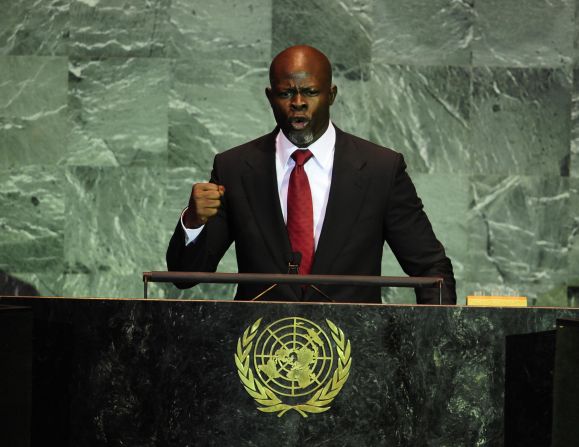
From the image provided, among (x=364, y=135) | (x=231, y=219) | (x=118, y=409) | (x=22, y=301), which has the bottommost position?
(x=118, y=409)

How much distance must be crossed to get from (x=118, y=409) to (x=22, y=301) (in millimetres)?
325

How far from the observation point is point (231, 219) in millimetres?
3260

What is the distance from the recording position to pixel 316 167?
3303 millimetres

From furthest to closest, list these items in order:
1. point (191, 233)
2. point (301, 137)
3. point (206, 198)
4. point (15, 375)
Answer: point (301, 137) → point (191, 233) → point (206, 198) → point (15, 375)

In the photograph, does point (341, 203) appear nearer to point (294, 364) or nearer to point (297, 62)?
point (297, 62)

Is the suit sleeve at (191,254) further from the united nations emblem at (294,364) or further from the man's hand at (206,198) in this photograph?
the united nations emblem at (294,364)

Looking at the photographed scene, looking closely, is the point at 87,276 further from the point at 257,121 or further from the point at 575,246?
the point at 575,246

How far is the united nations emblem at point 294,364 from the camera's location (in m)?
2.24

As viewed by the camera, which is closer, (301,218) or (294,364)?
(294,364)

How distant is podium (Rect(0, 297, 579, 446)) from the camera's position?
223 centimetres

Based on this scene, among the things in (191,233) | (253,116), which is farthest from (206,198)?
(253,116)

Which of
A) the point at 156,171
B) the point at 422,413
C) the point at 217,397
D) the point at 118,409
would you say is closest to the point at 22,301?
the point at 118,409

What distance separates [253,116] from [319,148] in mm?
1974

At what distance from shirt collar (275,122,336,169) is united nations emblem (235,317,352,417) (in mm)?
1142
